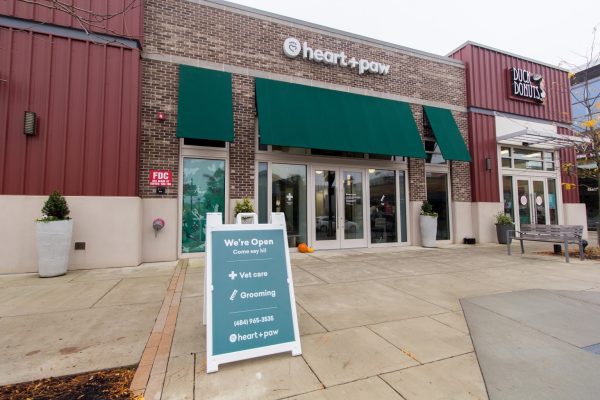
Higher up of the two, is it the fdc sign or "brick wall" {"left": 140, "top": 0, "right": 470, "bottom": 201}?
"brick wall" {"left": 140, "top": 0, "right": 470, "bottom": 201}

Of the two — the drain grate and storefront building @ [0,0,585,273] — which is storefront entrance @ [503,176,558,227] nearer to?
storefront building @ [0,0,585,273]

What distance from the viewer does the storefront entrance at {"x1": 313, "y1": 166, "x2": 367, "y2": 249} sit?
1008 cm

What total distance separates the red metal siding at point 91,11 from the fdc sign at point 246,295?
6249 millimetres

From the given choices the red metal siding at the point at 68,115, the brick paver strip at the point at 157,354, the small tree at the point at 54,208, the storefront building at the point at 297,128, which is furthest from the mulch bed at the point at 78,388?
the storefront building at the point at 297,128

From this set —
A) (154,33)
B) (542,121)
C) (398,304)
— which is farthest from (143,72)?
(542,121)

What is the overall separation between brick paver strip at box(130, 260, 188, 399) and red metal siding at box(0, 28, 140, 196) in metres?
4.24

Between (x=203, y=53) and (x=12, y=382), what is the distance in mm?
8477

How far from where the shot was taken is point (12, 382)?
8.58ft

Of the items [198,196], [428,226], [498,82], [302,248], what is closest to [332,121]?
[302,248]

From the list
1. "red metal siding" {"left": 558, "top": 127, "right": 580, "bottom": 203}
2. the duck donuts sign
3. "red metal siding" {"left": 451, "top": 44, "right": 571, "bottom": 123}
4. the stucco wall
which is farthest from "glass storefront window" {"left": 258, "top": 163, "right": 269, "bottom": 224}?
"red metal siding" {"left": 558, "top": 127, "right": 580, "bottom": 203}

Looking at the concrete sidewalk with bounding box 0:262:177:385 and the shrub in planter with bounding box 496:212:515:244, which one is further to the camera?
the shrub in planter with bounding box 496:212:515:244

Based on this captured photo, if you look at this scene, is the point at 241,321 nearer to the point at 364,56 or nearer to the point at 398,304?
the point at 398,304

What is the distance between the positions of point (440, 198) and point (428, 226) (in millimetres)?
1696

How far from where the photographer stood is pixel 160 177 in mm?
8211
